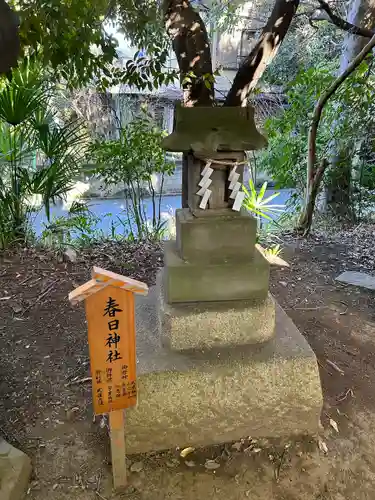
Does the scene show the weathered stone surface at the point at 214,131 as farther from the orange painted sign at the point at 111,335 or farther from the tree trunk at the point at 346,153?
the tree trunk at the point at 346,153

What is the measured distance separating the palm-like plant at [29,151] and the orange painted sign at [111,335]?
291cm

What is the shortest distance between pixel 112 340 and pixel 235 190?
1012 mm

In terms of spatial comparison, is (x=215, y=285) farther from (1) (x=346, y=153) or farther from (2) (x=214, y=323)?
(1) (x=346, y=153)

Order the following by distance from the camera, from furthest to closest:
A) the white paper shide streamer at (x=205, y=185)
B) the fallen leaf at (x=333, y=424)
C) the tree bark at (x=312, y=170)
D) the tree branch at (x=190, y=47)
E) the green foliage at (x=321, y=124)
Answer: the green foliage at (x=321, y=124)
the tree bark at (x=312, y=170)
the tree branch at (x=190, y=47)
the fallen leaf at (x=333, y=424)
the white paper shide streamer at (x=205, y=185)

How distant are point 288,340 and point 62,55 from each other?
86.9 inches

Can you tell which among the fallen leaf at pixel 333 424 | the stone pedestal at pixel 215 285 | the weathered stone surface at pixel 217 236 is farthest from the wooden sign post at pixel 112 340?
the fallen leaf at pixel 333 424

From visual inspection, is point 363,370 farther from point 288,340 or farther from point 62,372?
point 62,372

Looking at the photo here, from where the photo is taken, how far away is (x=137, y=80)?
10.7ft

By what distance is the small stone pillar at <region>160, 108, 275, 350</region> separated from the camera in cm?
209

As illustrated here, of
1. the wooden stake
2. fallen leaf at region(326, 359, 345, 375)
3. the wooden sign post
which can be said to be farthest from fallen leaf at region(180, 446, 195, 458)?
fallen leaf at region(326, 359, 345, 375)

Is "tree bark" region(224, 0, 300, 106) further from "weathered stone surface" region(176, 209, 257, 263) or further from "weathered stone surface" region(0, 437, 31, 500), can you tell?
"weathered stone surface" region(0, 437, 31, 500)

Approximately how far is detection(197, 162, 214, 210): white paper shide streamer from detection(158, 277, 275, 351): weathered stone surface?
1.86 ft

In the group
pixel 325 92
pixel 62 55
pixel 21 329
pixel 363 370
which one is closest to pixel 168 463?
pixel 363 370

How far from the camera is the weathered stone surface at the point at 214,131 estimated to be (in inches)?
78.0
